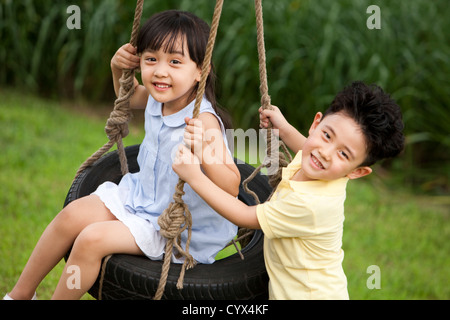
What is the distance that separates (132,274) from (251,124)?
3077 mm

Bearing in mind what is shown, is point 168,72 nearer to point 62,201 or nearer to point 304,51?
point 62,201

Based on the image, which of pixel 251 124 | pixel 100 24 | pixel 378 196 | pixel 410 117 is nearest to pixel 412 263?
pixel 378 196

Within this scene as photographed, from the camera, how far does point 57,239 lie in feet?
6.62

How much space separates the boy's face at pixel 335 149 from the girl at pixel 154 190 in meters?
0.30

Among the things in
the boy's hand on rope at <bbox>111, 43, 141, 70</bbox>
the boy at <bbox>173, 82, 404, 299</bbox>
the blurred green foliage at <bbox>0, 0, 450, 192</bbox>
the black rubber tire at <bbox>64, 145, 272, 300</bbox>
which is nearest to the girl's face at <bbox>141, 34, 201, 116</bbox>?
the boy's hand on rope at <bbox>111, 43, 141, 70</bbox>

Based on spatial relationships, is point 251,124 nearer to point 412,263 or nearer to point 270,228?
point 412,263

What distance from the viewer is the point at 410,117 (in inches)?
177

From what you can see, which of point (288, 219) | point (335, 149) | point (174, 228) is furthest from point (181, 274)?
point (335, 149)

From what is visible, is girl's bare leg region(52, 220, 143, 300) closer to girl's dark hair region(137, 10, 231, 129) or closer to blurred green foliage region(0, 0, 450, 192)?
girl's dark hair region(137, 10, 231, 129)

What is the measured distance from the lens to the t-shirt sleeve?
1.78m

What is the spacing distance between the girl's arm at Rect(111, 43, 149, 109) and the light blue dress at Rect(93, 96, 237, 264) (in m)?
0.21

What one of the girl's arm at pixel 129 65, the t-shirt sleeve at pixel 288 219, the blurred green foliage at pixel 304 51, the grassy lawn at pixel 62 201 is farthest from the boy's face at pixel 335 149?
the blurred green foliage at pixel 304 51

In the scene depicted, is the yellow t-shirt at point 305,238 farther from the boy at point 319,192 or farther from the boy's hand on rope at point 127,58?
the boy's hand on rope at point 127,58

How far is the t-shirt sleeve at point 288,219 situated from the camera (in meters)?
1.78
